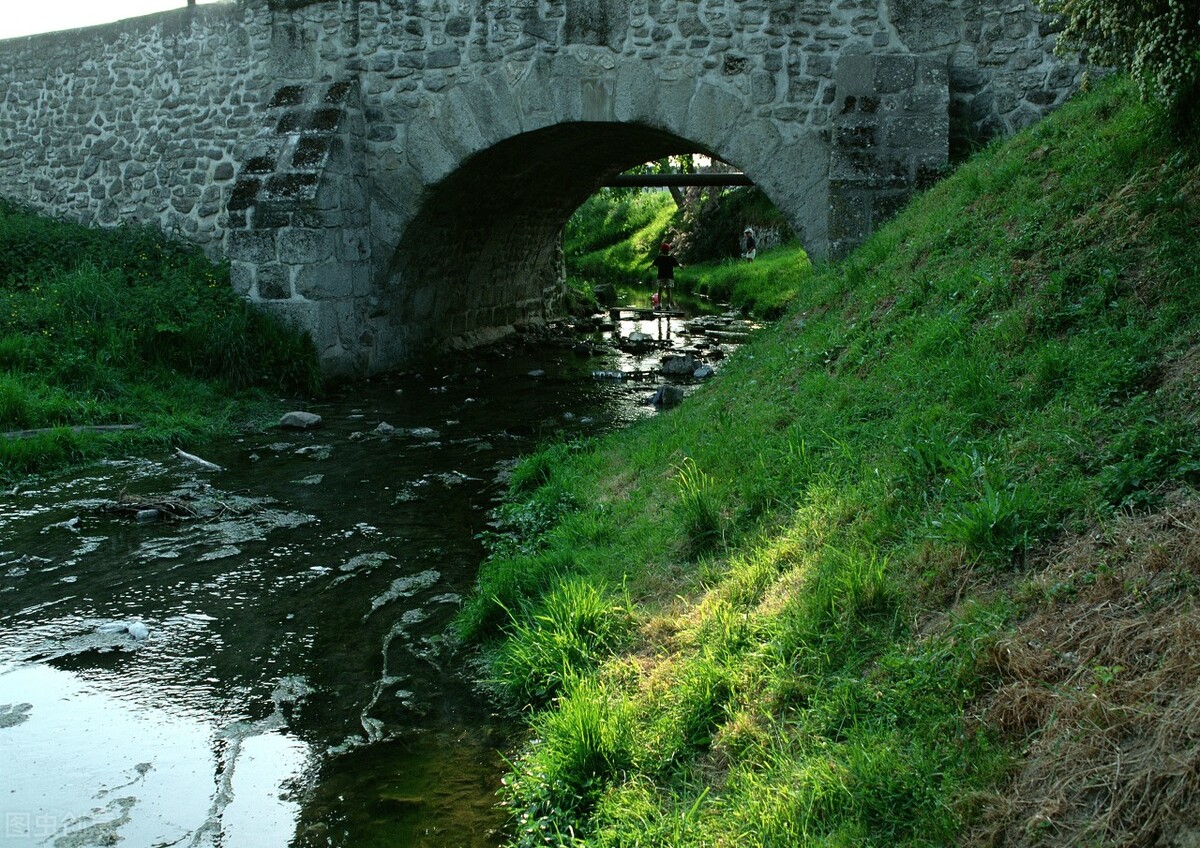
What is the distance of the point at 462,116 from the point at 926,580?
8004 millimetres

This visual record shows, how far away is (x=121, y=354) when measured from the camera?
8.95 meters

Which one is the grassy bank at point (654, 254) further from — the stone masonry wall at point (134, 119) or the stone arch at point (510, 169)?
the stone masonry wall at point (134, 119)

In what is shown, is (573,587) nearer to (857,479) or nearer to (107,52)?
(857,479)

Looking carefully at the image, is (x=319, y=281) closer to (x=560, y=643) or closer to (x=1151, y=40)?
(x=560, y=643)

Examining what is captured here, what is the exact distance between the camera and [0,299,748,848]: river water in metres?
3.16

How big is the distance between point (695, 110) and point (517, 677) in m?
6.75

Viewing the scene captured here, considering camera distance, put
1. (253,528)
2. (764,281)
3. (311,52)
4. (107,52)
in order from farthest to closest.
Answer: (764,281) < (107,52) < (311,52) < (253,528)

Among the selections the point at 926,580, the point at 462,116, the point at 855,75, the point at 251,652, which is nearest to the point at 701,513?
the point at 926,580

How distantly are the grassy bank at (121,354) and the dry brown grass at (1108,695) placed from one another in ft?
21.9

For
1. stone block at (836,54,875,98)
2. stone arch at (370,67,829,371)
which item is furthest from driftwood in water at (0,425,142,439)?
stone block at (836,54,875,98)

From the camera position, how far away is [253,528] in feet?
19.5

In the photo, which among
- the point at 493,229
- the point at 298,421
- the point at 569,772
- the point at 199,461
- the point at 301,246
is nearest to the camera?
the point at 569,772

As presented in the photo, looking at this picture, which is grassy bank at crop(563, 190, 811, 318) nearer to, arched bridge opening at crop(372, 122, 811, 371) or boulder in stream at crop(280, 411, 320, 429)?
arched bridge opening at crop(372, 122, 811, 371)

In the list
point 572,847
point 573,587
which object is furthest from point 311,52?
point 572,847
